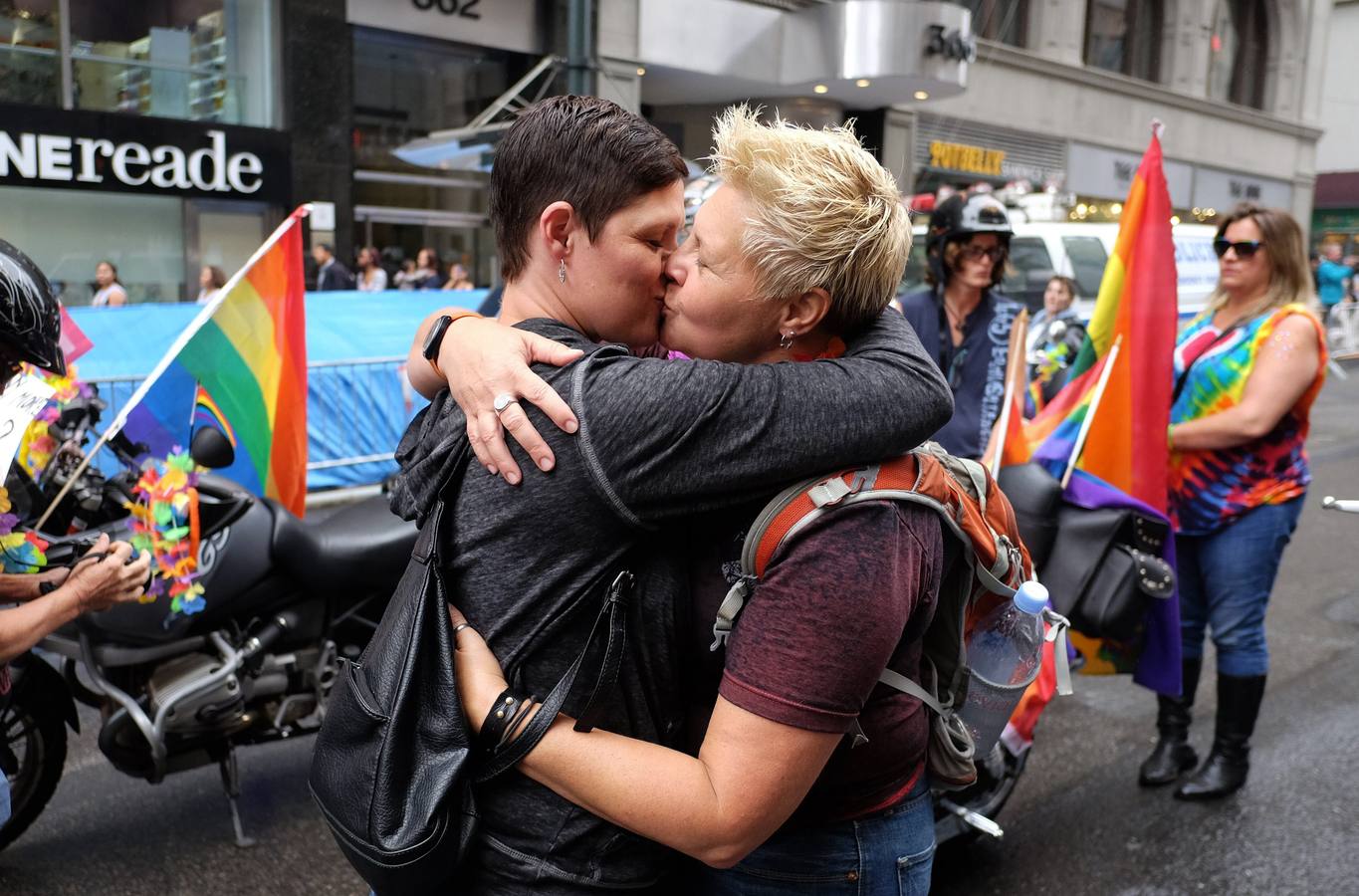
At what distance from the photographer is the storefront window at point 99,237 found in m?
12.3

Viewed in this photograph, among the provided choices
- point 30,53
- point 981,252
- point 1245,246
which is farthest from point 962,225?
point 30,53

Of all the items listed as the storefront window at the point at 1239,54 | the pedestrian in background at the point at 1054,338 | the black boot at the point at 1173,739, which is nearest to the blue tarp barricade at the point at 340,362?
the pedestrian in background at the point at 1054,338

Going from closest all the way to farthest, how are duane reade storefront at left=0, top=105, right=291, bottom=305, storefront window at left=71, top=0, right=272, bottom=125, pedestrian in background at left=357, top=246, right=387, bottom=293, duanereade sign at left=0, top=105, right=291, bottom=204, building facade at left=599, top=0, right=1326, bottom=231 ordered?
1. duanereade sign at left=0, top=105, right=291, bottom=204
2. duane reade storefront at left=0, top=105, right=291, bottom=305
3. storefront window at left=71, top=0, right=272, bottom=125
4. pedestrian in background at left=357, top=246, right=387, bottom=293
5. building facade at left=599, top=0, right=1326, bottom=231

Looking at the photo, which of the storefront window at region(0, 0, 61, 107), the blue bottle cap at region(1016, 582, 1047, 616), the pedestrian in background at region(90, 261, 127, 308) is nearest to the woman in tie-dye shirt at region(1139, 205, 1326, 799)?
the blue bottle cap at region(1016, 582, 1047, 616)

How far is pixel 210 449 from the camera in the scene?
3.22 m

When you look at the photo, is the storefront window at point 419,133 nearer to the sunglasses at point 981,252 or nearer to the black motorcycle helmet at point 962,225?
the black motorcycle helmet at point 962,225

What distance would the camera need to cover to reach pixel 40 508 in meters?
2.99

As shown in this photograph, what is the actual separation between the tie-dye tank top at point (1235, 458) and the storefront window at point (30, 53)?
12.1 metres

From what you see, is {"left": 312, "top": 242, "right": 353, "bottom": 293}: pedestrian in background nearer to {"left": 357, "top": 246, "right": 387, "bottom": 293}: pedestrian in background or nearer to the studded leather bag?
{"left": 357, "top": 246, "right": 387, "bottom": 293}: pedestrian in background

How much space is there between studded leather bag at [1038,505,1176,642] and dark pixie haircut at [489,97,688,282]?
81.8 inches

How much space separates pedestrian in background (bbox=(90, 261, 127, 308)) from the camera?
1132cm

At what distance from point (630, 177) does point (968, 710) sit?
92 cm

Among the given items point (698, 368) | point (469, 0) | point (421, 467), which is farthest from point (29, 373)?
point (469, 0)

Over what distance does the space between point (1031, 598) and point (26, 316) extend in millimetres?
2081
